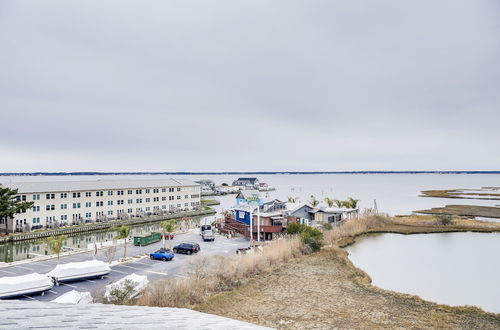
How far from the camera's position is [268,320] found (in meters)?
17.1

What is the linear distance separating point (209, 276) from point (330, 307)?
8.27 meters

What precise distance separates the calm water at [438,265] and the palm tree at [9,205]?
43085mm

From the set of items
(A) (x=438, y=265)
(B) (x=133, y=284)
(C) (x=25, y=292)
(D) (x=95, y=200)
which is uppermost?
(D) (x=95, y=200)

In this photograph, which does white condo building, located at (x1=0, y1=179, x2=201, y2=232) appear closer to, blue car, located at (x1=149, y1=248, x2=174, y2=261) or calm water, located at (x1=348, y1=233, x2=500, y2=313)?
blue car, located at (x1=149, y1=248, x2=174, y2=261)

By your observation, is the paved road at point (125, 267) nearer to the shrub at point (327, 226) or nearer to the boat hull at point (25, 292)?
the boat hull at point (25, 292)

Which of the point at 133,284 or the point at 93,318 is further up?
the point at 93,318

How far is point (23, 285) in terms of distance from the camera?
1923 centimetres

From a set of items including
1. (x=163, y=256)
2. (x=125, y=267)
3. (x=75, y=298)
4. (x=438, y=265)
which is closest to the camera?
(x=75, y=298)

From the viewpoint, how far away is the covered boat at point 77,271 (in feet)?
72.6

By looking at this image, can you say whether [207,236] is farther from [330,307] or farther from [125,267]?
[330,307]

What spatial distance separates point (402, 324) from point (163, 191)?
57.0m

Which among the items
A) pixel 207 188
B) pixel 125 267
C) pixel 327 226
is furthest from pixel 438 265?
pixel 207 188

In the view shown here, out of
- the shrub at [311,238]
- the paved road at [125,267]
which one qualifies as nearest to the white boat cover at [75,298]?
the paved road at [125,267]

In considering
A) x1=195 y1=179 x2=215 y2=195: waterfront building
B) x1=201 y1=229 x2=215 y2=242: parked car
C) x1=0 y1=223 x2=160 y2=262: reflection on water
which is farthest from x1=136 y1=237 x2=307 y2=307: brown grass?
x1=195 y1=179 x2=215 y2=195: waterfront building
